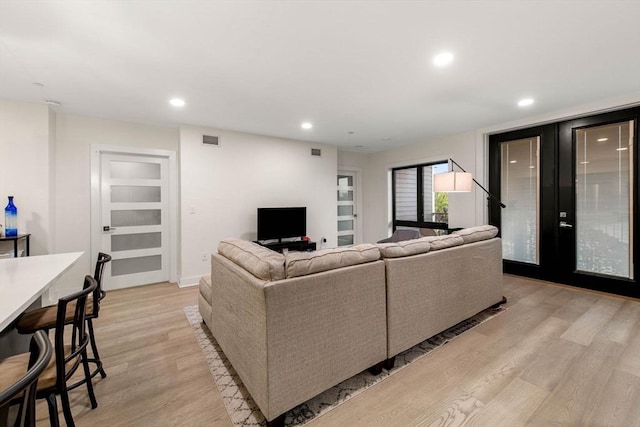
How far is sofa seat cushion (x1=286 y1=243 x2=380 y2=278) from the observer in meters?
1.62

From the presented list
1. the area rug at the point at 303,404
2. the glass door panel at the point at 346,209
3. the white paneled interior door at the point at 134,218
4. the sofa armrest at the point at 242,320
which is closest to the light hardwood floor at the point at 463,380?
the area rug at the point at 303,404

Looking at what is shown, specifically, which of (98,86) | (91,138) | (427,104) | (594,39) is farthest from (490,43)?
(91,138)

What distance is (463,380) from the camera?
1901 millimetres

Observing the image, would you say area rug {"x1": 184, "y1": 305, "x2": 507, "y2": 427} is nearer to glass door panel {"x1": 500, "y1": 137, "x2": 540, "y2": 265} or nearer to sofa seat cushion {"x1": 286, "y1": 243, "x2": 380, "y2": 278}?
sofa seat cushion {"x1": 286, "y1": 243, "x2": 380, "y2": 278}

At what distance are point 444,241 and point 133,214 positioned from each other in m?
4.38

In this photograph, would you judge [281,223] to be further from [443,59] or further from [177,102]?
[443,59]

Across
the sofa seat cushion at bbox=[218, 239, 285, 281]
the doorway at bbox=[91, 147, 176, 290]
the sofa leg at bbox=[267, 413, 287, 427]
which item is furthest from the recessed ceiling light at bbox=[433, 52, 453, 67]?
the doorway at bbox=[91, 147, 176, 290]

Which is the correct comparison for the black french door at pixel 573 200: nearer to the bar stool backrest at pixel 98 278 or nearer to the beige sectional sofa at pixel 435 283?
the beige sectional sofa at pixel 435 283

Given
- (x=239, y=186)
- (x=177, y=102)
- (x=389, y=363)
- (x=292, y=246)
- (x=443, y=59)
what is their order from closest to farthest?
(x=389, y=363) < (x=443, y=59) < (x=177, y=102) < (x=239, y=186) < (x=292, y=246)

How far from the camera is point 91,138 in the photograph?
3896 mm

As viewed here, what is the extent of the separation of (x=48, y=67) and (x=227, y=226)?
9.23ft

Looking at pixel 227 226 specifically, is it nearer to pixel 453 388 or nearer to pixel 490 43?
pixel 453 388

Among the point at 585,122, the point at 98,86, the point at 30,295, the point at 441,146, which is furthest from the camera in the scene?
the point at 441,146

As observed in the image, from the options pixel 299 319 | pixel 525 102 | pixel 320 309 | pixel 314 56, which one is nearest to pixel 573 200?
pixel 525 102
